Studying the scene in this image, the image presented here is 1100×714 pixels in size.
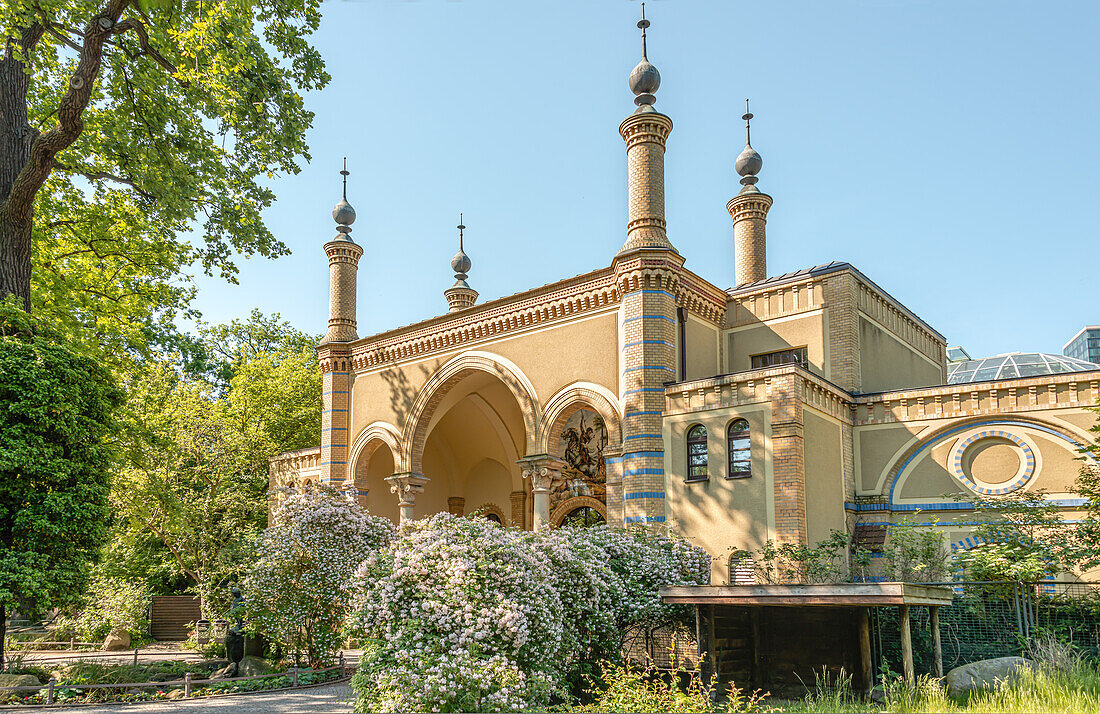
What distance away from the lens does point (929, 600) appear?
1109cm

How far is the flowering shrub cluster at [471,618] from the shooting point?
9.62 m

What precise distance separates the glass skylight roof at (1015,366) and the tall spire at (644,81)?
1309 centimetres

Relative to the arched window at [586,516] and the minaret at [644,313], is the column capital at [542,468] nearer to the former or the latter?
the minaret at [644,313]

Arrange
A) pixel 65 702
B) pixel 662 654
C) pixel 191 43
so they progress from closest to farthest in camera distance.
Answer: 1. pixel 65 702
2. pixel 191 43
3. pixel 662 654

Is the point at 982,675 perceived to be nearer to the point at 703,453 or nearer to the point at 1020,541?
the point at 1020,541

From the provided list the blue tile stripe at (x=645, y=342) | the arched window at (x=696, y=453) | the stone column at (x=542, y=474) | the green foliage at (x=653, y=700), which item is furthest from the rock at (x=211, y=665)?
the blue tile stripe at (x=645, y=342)

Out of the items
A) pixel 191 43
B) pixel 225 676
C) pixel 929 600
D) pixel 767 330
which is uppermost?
pixel 191 43

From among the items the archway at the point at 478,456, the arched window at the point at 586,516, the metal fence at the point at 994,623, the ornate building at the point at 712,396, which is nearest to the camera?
the metal fence at the point at 994,623

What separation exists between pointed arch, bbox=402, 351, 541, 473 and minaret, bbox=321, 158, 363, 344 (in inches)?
159

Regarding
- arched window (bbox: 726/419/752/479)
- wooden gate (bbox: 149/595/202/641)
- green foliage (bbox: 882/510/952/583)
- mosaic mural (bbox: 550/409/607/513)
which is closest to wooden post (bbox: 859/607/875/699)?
green foliage (bbox: 882/510/952/583)

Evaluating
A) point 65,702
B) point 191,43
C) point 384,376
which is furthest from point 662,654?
point 191,43

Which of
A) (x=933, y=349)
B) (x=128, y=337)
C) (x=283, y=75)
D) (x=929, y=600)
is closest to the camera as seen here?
(x=929, y=600)

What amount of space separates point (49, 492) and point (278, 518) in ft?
14.3

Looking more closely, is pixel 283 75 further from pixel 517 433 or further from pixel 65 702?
pixel 517 433
